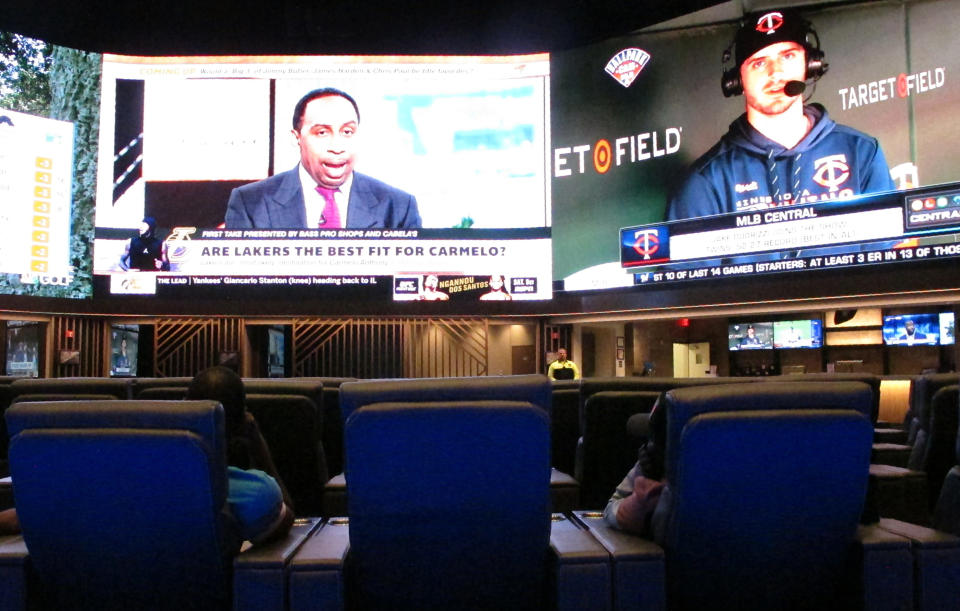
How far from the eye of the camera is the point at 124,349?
1124 cm

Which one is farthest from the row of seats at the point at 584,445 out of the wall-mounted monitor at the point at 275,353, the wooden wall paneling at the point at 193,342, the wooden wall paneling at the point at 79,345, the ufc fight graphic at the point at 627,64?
the ufc fight graphic at the point at 627,64

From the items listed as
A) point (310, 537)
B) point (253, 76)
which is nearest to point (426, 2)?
point (253, 76)

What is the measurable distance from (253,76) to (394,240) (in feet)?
10.6

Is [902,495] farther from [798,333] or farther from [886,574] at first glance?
[798,333]

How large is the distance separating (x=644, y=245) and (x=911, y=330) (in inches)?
140

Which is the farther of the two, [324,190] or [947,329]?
[324,190]

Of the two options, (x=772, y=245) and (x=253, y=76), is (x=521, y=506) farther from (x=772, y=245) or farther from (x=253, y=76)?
(x=253, y=76)

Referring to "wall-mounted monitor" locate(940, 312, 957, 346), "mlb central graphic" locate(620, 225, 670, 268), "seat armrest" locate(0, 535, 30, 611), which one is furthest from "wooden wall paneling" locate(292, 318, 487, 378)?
"seat armrest" locate(0, 535, 30, 611)

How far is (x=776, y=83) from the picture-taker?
9.62m

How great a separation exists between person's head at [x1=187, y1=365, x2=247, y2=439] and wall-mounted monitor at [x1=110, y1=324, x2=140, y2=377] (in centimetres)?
996

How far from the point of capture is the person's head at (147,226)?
10484mm

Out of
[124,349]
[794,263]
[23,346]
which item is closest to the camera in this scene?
[794,263]

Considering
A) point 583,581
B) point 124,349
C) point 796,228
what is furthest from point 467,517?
point 124,349

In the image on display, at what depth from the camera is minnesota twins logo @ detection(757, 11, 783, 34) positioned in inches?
377
